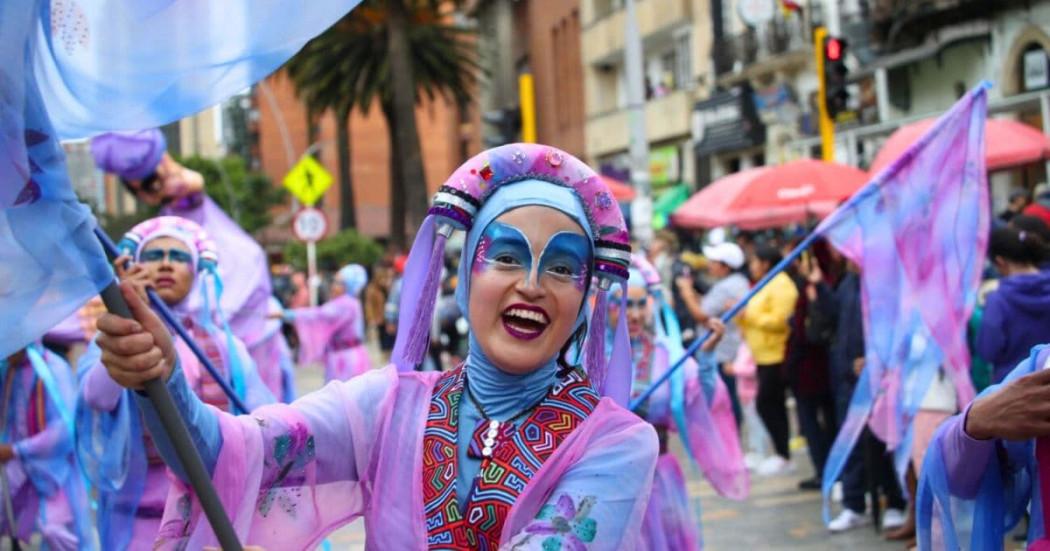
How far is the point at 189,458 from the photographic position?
226cm

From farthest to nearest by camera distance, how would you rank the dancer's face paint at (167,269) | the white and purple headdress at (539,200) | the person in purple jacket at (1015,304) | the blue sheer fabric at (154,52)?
1. the person in purple jacket at (1015,304)
2. the dancer's face paint at (167,269)
3. the white and purple headdress at (539,200)
4. the blue sheer fabric at (154,52)

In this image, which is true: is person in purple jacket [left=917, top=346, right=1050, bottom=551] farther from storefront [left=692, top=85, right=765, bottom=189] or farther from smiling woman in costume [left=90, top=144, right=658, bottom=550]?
storefront [left=692, top=85, right=765, bottom=189]

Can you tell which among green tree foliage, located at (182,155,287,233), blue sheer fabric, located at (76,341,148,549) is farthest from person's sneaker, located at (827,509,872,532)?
green tree foliage, located at (182,155,287,233)

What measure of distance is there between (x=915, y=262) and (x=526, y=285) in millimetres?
4205

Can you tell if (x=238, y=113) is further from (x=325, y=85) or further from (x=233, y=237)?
(x=233, y=237)

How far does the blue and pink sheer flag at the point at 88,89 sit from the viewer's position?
6.81 ft

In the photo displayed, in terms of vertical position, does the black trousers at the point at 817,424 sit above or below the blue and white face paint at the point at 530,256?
below

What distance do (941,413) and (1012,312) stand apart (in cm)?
140

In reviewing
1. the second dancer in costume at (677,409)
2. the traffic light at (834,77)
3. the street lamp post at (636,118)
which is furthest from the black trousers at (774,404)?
the street lamp post at (636,118)

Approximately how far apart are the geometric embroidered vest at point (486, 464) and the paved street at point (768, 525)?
16.9 ft

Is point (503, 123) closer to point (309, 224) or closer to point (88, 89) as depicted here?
point (309, 224)

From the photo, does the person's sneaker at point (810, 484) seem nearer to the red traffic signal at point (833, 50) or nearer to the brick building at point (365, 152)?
the red traffic signal at point (833, 50)

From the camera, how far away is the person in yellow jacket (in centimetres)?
1009

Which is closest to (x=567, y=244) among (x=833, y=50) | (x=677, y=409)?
(x=677, y=409)
